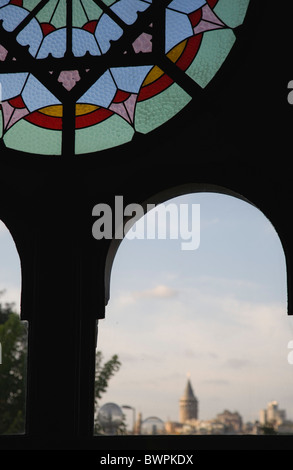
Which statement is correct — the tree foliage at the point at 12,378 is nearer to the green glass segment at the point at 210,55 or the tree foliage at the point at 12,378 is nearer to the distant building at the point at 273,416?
the distant building at the point at 273,416

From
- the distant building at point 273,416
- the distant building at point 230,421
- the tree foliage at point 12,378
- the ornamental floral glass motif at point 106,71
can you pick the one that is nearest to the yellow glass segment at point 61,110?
the ornamental floral glass motif at point 106,71

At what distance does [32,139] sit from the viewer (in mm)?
6199

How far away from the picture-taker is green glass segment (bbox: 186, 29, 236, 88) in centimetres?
614

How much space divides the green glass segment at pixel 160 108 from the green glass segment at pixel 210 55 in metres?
0.15

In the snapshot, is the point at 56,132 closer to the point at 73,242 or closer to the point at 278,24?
the point at 73,242

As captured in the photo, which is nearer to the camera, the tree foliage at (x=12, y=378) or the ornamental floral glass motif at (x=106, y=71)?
the ornamental floral glass motif at (x=106, y=71)

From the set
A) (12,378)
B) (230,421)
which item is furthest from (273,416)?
(12,378)

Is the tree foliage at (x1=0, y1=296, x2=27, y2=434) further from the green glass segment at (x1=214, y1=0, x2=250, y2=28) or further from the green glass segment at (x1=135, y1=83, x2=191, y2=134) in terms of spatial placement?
the green glass segment at (x1=214, y1=0, x2=250, y2=28)

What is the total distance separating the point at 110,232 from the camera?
5.67 m

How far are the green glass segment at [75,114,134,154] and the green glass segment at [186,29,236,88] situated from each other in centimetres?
58

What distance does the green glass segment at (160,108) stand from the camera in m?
6.08

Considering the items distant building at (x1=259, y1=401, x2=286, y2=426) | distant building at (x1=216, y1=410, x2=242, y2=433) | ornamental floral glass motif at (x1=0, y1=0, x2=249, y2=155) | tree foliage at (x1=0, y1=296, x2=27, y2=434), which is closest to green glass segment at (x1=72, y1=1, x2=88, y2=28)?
ornamental floral glass motif at (x1=0, y1=0, x2=249, y2=155)
